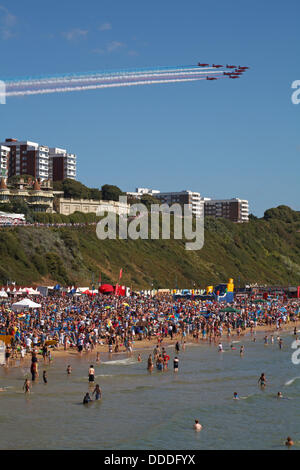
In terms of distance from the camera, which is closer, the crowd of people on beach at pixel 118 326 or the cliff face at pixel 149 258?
the crowd of people on beach at pixel 118 326

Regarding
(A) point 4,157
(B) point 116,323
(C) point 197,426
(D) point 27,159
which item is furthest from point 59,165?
(C) point 197,426

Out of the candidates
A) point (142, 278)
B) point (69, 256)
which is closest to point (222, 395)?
point (69, 256)

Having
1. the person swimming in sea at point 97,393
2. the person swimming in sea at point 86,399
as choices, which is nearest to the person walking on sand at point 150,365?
the person swimming in sea at point 97,393

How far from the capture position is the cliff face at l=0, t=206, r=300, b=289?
89.5 meters

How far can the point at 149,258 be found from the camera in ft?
390

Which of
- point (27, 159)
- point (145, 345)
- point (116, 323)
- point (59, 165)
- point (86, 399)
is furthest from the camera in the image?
point (59, 165)

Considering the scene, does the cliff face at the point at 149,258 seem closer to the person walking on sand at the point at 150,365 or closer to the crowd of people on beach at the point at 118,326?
the crowd of people on beach at the point at 118,326

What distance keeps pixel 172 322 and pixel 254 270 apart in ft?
299

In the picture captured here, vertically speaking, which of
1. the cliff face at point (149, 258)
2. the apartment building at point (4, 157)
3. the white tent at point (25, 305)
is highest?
the apartment building at point (4, 157)

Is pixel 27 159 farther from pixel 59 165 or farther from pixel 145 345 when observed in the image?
pixel 145 345

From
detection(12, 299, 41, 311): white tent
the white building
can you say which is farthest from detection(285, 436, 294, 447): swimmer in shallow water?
the white building

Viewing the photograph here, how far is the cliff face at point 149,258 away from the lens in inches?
3524
